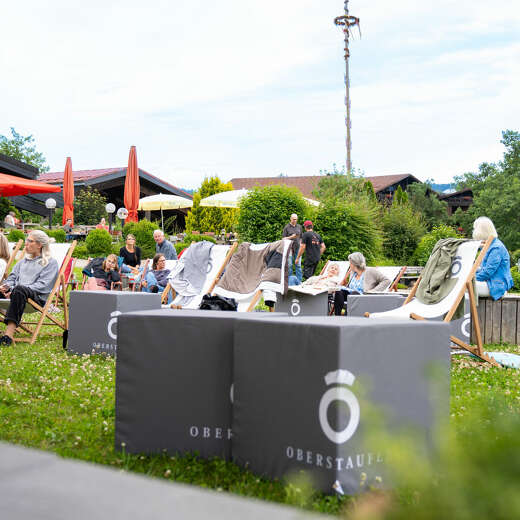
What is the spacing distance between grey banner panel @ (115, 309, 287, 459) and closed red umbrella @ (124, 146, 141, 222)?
1779cm

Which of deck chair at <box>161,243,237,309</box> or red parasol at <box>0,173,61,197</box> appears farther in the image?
red parasol at <box>0,173,61,197</box>

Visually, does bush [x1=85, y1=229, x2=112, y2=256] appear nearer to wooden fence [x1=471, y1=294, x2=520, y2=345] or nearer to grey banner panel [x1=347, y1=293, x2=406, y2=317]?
grey banner panel [x1=347, y1=293, x2=406, y2=317]

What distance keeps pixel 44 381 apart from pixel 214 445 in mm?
2173

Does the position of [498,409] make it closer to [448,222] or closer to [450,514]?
[450,514]

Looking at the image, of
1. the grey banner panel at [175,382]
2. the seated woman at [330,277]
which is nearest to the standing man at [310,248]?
the seated woman at [330,277]

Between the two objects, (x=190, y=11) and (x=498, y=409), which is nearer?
(x=498, y=409)

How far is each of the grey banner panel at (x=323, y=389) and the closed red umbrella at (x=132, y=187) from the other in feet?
59.9

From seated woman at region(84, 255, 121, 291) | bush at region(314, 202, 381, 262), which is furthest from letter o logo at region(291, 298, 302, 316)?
bush at region(314, 202, 381, 262)

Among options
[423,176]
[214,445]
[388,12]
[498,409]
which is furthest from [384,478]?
[423,176]

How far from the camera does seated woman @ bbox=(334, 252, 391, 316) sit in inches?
340

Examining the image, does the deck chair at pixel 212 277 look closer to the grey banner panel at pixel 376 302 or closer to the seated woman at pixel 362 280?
the grey banner panel at pixel 376 302

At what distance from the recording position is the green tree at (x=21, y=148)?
55281 mm

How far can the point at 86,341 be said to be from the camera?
6.26 metres

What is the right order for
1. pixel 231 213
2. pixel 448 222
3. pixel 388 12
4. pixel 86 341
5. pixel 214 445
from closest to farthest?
pixel 214 445 → pixel 86 341 → pixel 388 12 → pixel 231 213 → pixel 448 222
